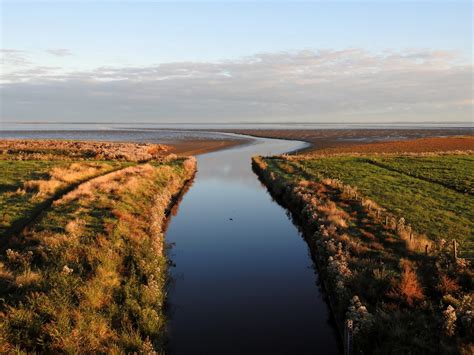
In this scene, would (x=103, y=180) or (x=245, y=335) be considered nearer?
(x=245, y=335)

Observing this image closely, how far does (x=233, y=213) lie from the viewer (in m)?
29.2

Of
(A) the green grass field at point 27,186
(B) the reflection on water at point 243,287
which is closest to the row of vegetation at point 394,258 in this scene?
(B) the reflection on water at point 243,287

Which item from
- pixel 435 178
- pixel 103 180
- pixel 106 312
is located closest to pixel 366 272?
pixel 106 312

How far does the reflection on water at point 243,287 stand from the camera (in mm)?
12031

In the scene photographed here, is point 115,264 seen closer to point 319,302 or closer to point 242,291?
point 242,291

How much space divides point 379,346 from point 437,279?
418 cm

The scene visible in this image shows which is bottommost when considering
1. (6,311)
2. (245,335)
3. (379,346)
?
(245,335)

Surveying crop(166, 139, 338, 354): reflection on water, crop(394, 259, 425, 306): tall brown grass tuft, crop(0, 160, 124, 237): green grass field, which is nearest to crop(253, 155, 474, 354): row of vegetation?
crop(394, 259, 425, 306): tall brown grass tuft

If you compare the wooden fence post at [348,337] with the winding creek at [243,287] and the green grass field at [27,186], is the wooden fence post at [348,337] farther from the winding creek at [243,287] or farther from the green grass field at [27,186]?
the green grass field at [27,186]

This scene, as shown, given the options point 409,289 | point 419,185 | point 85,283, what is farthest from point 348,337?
point 419,185

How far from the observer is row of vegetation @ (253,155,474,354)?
33.6 feet

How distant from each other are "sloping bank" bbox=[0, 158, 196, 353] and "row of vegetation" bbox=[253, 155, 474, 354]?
6.33 metres

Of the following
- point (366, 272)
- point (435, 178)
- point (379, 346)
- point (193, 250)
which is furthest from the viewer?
point (435, 178)

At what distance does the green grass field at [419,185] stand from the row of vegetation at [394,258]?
79 mm
